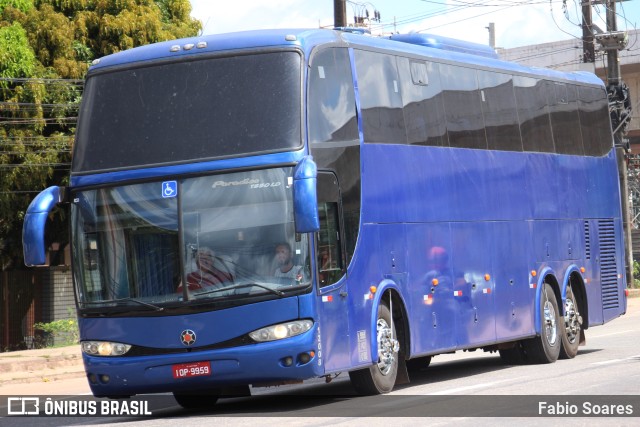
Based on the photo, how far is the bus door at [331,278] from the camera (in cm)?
1334

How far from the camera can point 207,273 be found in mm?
13125

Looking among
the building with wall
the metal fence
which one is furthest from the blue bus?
the building with wall

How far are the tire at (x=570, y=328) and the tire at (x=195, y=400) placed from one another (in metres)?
6.81

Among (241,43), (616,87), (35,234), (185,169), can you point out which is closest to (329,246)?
(185,169)

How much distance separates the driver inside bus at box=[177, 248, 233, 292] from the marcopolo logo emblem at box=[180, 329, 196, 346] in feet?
1.40

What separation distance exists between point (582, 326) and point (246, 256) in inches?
354

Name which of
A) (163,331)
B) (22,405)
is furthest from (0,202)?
(163,331)

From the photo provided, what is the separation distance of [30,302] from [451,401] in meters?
21.8

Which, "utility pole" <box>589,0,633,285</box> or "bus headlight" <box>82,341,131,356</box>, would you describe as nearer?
"bus headlight" <box>82,341,131,356</box>

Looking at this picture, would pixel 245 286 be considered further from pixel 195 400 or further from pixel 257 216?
pixel 195 400

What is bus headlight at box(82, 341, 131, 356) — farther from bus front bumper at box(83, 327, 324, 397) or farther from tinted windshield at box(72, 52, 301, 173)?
tinted windshield at box(72, 52, 301, 173)

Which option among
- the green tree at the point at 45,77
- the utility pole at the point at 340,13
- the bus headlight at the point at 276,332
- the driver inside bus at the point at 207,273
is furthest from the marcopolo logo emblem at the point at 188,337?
the utility pole at the point at 340,13

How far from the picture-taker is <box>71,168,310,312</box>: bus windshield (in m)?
13.0

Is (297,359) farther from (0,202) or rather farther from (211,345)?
(0,202)
